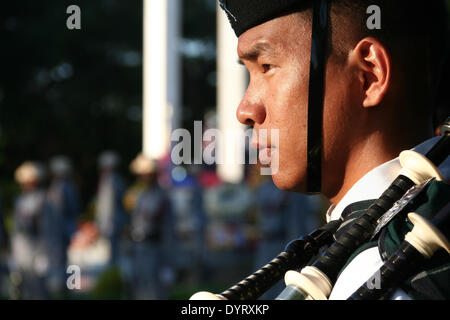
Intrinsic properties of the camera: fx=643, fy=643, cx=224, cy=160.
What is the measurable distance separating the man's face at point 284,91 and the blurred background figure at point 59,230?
966 centimetres

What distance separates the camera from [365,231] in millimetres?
1345

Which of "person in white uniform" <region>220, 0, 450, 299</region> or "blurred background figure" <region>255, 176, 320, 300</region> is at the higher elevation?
"person in white uniform" <region>220, 0, 450, 299</region>

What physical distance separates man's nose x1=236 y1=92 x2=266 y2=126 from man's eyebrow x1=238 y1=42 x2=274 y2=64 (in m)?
0.09

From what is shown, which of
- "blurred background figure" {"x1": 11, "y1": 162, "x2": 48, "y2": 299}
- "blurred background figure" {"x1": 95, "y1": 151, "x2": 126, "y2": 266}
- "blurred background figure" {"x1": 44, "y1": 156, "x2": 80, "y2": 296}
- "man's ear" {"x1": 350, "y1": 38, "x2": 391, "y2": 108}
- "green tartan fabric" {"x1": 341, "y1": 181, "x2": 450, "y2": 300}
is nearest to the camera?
"green tartan fabric" {"x1": 341, "y1": 181, "x2": 450, "y2": 300}

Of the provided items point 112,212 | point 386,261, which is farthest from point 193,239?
point 386,261

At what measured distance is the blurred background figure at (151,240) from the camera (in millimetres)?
10117

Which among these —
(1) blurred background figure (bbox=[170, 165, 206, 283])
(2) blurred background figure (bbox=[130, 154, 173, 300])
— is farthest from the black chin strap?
(1) blurred background figure (bbox=[170, 165, 206, 283])

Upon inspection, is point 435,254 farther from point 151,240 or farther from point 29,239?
point 29,239

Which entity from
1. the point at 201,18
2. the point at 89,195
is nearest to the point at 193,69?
the point at 201,18

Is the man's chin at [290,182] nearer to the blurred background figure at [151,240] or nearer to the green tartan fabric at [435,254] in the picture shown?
the green tartan fabric at [435,254]

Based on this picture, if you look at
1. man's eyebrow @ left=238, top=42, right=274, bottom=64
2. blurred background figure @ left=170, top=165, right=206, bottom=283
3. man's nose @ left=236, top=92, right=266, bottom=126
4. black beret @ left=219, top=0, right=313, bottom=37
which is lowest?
blurred background figure @ left=170, top=165, right=206, bottom=283

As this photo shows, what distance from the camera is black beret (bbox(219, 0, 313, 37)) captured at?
1.48 m

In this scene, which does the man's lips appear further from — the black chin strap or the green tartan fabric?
the green tartan fabric

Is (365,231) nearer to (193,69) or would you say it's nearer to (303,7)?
(303,7)
